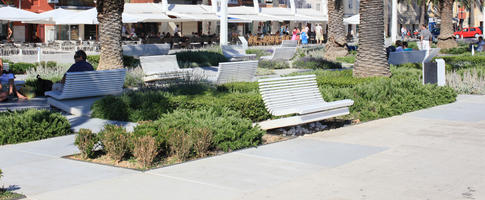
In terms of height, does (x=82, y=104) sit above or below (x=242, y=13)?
below

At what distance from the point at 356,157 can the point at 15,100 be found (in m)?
8.19

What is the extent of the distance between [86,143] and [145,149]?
31.0 inches

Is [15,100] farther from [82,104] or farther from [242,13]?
[242,13]

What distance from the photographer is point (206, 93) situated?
11.9 meters

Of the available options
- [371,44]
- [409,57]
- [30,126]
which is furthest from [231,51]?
[30,126]

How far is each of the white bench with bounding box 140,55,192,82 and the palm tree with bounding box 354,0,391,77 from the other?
3.88 meters

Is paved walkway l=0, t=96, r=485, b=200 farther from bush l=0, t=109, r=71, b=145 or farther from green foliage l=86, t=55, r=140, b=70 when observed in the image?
green foliage l=86, t=55, r=140, b=70

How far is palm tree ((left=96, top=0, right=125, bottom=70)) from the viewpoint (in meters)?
18.1

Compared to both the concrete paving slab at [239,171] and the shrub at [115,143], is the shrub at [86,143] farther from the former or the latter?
the concrete paving slab at [239,171]

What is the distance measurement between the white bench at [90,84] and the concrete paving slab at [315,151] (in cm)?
472

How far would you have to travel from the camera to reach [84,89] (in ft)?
41.4

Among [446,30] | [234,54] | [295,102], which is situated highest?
[446,30]

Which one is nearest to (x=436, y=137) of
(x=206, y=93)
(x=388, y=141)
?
(x=388, y=141)

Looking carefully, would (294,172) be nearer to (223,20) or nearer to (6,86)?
(6,86)
